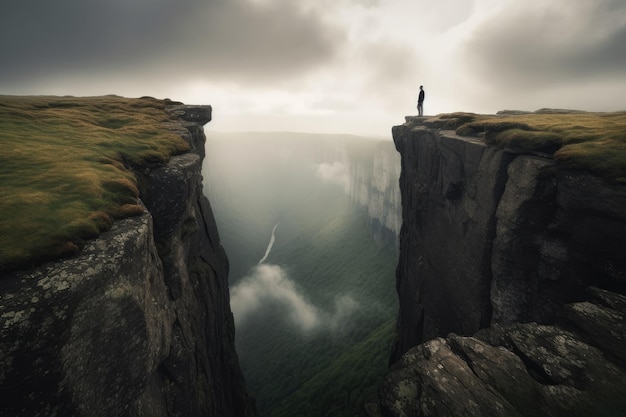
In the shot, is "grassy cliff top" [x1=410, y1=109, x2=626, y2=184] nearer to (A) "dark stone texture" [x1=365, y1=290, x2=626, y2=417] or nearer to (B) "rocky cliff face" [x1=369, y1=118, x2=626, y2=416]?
(B) "rocky cliff face" [x1=369, y1=118, x2=626, y2=416]

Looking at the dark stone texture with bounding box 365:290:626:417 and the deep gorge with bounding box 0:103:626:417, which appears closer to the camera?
the deep gorge with bounding box 0:103:626:417

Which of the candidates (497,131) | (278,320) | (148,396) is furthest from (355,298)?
(148,396)

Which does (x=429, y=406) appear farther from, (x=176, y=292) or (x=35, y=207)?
(x=35, y=207)

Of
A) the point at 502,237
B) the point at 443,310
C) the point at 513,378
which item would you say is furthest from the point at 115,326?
the point at 443,310

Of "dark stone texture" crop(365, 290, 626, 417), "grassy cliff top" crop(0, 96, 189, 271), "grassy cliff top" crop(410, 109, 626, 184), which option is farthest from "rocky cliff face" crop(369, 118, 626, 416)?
"grassy cliff top" crop(0, 96, 189, 271)

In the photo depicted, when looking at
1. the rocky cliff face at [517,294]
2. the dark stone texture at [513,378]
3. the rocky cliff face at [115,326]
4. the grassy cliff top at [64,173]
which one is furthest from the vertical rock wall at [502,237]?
the grassy cliff top at [64,173]
